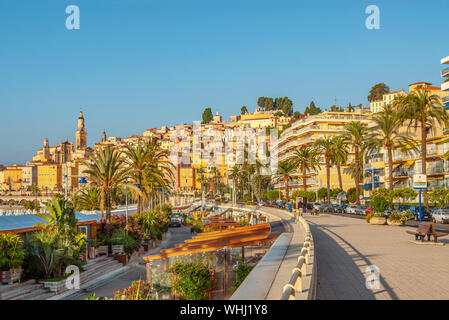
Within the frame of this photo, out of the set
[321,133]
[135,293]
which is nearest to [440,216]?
[135,293]

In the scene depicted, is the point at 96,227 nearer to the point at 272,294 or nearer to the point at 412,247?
the point at 412,247

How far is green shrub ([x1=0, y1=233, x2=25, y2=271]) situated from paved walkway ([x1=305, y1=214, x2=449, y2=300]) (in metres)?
11.4

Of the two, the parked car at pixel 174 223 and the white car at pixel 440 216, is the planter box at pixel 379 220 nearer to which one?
the white car at pixel 440 216

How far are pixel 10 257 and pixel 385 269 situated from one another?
1358cm

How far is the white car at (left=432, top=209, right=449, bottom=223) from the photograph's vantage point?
3941 centimetres

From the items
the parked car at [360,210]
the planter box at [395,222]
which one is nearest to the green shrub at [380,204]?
the planter box at [395,222]

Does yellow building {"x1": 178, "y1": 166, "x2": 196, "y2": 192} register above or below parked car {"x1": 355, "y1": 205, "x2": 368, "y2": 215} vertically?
above

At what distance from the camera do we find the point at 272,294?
27.8 ft

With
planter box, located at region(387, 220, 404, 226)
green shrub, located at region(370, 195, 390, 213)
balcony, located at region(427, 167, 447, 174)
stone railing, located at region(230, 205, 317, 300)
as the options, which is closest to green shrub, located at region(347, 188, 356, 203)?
balcony, located at region(427, 167, 447, 174)

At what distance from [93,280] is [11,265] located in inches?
186

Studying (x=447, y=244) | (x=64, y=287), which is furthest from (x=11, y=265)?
(x=447, y=244)

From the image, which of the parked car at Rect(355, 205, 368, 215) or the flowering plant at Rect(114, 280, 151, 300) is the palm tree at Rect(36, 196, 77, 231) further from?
the parked car at Rect(355, 205, 368, 215)
